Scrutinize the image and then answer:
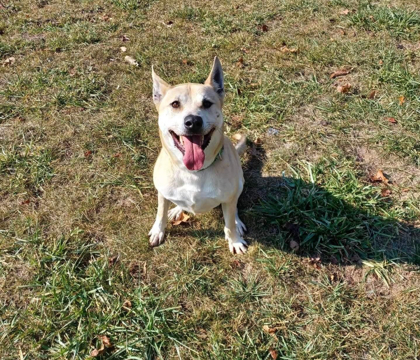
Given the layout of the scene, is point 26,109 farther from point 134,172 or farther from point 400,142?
point 400,142

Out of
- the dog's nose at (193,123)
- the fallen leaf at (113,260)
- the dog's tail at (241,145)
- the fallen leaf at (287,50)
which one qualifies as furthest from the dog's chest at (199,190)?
the fallen leaf at (287,50)

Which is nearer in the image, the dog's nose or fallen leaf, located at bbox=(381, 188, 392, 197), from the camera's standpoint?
the dog's nose

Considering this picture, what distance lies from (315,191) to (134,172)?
2.26 metres

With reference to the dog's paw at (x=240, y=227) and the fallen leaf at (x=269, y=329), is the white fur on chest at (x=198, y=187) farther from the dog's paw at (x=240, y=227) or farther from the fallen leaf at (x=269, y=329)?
the fallen leaf at (x=269, y=329)


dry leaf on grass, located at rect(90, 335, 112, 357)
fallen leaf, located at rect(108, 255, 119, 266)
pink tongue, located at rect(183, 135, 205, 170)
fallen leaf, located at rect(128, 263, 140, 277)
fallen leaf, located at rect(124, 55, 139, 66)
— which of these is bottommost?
fallen leaf, located at rect(128, 263, 140, 277)

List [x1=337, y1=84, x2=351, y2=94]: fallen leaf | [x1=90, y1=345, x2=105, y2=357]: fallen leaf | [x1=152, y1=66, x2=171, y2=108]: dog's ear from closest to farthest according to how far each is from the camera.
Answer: [x1=90, y1=345, x2=105, y2=357]: fallen leaf
[x1=152, y1=66, x2=171, y2=108]: dog's ear
[x1=337, y1=84, x2=351, y2=94]: fallen leaf

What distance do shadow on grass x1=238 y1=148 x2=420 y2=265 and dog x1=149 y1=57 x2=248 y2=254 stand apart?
0.73 m

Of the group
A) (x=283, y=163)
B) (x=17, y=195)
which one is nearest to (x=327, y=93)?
(x=283, y=163)

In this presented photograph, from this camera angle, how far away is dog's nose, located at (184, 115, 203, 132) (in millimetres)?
2824

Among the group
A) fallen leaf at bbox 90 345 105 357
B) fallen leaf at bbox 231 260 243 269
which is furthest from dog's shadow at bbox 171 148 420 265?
fallen leaf at bbox 90 345 105 357

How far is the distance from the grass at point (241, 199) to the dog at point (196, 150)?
0.85 m

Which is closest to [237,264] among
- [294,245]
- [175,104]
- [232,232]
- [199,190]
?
[232,232]

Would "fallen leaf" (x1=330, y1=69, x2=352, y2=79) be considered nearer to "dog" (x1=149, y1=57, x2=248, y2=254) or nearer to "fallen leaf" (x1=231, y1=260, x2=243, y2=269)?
"dog" (x1=149, y1=57, x2=248, y2=254)

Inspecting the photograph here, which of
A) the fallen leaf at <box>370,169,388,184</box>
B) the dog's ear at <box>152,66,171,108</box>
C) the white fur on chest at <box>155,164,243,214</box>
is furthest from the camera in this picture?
the fallen leaf at <box>370,169,388,184</box>
